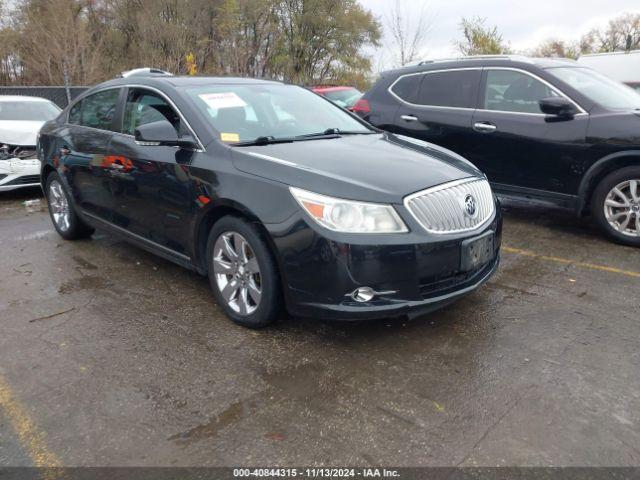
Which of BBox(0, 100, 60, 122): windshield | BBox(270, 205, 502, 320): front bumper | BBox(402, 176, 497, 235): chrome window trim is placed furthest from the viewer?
BBox(0, 100, 60, 122): windshield

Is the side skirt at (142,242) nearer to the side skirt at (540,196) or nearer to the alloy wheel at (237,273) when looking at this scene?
the alloy wheel at (237,273)

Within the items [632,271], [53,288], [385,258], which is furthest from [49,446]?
[632,271]

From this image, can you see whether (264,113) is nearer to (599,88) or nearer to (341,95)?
(599,88)

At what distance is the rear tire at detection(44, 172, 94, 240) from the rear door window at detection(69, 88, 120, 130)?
680 millimetres

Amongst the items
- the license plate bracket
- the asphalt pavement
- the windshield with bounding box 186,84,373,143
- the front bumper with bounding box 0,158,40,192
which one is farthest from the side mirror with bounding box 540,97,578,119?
the front bumper with bounding box 0,158,40,192

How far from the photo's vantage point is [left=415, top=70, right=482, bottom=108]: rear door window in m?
5.97

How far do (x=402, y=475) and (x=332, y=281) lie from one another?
1090 millimetres

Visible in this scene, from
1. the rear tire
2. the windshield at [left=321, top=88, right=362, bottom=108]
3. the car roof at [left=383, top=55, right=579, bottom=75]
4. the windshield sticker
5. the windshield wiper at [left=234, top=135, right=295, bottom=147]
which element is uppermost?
the car roof at [left=383, top=55, right=579, bottom=75]

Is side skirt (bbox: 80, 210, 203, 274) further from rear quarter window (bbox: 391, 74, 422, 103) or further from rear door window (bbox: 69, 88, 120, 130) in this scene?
rear quarter window (bbox: 391, 74, 422, 103)

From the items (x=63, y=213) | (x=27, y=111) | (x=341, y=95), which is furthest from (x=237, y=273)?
(x=341, y=95)

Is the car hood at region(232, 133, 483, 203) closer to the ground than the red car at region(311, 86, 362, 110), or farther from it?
closer to the ground

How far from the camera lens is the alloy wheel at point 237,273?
3.38m

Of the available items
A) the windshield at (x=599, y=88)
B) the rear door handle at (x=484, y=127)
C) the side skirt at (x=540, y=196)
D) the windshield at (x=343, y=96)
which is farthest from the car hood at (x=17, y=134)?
the windshield at (x=343, y=96)

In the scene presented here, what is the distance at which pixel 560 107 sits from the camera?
5.18m
